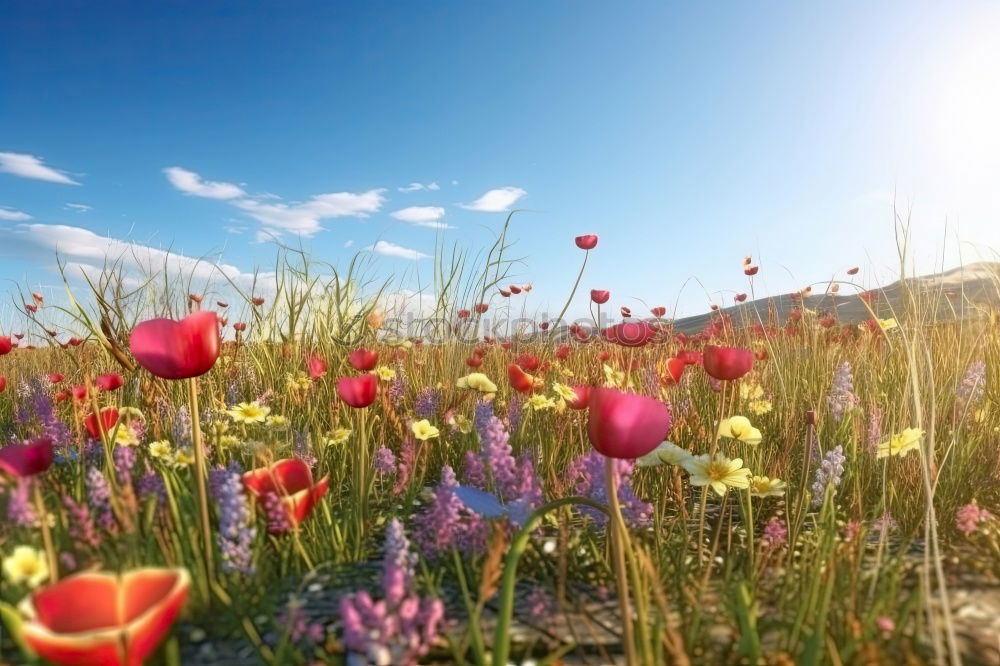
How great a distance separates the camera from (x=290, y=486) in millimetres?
1570

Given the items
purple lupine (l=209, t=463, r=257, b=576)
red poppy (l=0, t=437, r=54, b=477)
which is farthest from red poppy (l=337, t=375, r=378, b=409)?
red poppy (l=0, t=437, r=54, b=477)

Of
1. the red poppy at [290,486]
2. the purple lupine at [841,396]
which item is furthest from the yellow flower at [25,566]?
the purple lupine at [841,396]

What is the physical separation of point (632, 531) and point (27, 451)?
144 cm

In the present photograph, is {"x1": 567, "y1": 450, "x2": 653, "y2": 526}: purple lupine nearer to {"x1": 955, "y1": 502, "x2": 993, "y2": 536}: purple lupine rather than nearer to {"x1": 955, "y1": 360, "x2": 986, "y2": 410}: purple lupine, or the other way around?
{"x1": 955, "y1": 502, "x2": 993, "y2": 536}: purple lupine

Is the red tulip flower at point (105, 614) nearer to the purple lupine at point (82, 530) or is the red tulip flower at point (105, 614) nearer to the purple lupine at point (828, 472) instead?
the purple lupine at point (82, 530)

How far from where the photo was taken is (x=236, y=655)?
48.9 inches

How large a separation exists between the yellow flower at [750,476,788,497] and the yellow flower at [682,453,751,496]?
9.1 inches

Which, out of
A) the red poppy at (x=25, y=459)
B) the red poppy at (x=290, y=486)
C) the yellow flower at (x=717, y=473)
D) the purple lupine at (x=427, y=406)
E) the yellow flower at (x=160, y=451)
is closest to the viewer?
the red poppy at (x=25, y=459)

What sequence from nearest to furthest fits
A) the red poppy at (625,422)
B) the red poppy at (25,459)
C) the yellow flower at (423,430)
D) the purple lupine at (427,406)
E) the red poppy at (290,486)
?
the red poppy at (625,422) < the red poppy at (25,459) < the red poppy at (290,486) < the yellow flower at (423,430) < the purple lupine at (427,406)

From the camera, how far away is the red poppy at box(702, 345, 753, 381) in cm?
168

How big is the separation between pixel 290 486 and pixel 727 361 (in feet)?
3.77

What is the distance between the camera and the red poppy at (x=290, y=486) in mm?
1448

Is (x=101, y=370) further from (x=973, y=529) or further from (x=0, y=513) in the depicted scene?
(x=973, y=529)

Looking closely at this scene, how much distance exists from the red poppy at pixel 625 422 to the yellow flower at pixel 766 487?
97cm
